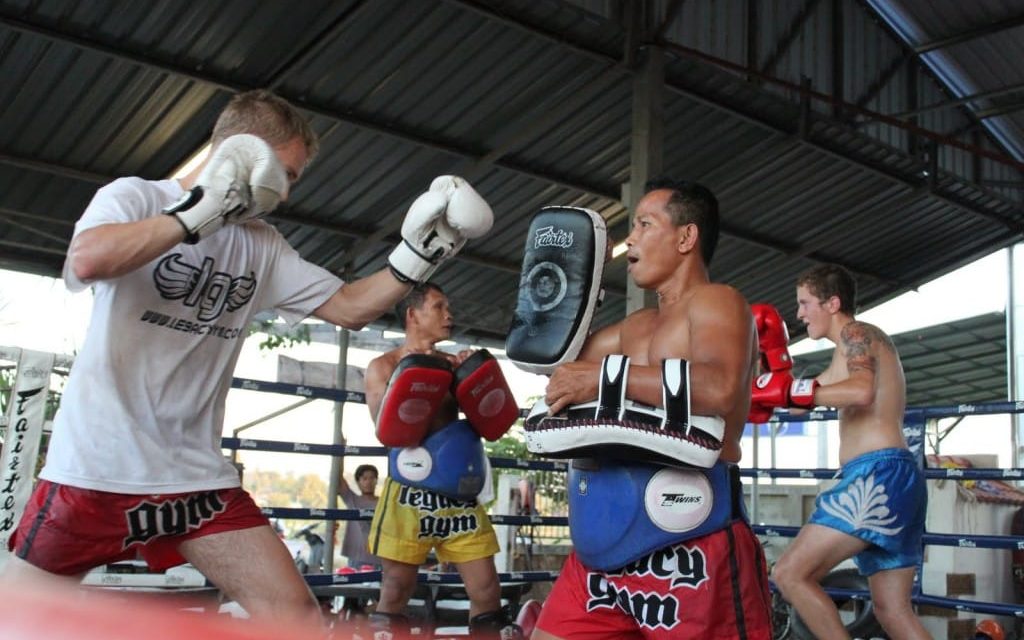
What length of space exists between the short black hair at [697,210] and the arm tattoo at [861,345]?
1.36 meters

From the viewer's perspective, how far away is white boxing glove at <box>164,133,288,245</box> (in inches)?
79.1

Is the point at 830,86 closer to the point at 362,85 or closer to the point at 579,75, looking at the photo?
the point at 579,75

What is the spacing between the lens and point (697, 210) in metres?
2.48

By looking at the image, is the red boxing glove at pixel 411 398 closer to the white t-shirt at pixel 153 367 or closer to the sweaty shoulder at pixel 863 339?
the sweaty shoulder at pixel 863 339

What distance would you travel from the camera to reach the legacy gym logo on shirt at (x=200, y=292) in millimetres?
2205

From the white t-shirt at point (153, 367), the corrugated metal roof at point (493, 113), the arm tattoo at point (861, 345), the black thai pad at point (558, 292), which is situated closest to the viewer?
the white t-shirt at point (153, 367)

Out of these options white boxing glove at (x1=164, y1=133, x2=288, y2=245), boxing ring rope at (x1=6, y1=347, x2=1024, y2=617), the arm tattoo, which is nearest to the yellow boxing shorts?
boxing ring rope at (x1=6, y1=347, x2=1024, y2=617)

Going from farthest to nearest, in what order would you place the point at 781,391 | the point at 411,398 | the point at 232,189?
the point at 411,398
the point at 781,391
the point at 232,189

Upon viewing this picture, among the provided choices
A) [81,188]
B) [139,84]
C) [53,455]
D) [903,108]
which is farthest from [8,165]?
[903,108]

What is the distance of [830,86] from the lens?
10.6m

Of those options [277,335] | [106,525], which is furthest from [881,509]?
[277,335]

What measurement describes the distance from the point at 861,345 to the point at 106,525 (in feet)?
8.49

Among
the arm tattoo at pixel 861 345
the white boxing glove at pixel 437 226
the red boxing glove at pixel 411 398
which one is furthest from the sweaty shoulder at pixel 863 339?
the white boxing glove at pixel 437 226

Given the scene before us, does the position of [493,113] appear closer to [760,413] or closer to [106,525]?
[760,413]
